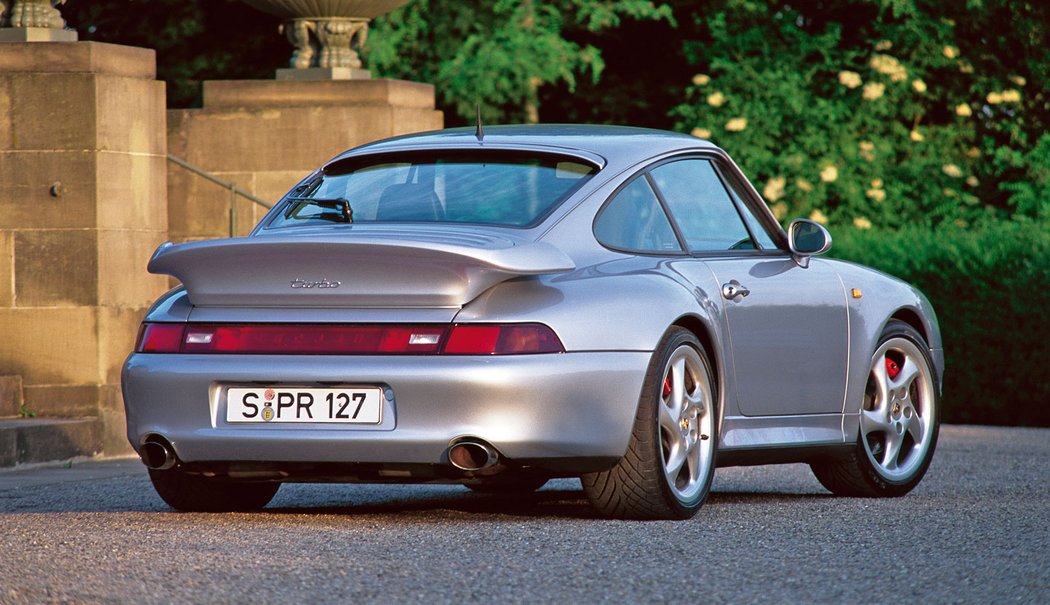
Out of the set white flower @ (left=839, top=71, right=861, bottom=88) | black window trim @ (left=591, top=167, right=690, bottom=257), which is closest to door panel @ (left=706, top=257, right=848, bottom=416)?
black window trim @ (left=591, top=167, right=690, bottom=257)

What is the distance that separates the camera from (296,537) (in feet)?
21.6

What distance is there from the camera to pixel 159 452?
7.04 meters

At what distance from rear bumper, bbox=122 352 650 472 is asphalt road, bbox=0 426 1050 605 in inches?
11.0

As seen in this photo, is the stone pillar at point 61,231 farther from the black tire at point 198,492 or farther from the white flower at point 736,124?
the white flower at point 736,124

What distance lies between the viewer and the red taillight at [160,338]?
699 centimetres

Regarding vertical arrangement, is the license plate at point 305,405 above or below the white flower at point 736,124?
above

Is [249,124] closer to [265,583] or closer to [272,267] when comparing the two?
[272,267]

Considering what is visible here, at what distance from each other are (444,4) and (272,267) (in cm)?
1648

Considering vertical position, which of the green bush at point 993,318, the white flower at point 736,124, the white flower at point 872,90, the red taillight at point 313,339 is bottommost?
the green bush at point 993,318

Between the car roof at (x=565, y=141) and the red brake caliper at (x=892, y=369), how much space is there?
136 centimetres

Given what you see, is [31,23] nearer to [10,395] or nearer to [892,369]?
[10,395]

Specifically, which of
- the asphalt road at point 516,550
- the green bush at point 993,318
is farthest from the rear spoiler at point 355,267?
the green bush at point 993,318

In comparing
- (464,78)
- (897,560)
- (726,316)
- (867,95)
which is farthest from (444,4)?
(897,560)

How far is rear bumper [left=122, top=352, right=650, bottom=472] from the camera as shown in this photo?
258 inches
